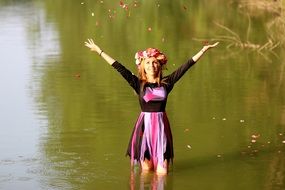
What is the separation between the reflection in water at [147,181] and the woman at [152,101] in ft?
0.58

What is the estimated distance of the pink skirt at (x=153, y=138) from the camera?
880cm

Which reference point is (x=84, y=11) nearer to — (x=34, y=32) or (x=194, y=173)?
(x=34, y=32)

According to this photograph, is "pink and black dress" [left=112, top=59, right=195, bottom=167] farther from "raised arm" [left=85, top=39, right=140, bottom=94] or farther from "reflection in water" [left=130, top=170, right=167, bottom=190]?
"reflection in water" [left=130, top=170, right=167, bottom=190]

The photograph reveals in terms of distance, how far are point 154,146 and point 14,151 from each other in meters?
2.45

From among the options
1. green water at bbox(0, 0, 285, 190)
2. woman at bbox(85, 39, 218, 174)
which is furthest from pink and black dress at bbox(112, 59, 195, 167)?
green water at bbox(0, 0, 285, 190)

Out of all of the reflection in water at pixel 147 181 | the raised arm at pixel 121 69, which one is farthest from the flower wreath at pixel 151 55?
the reflection in water at pixel 147 181

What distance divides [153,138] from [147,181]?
496mm

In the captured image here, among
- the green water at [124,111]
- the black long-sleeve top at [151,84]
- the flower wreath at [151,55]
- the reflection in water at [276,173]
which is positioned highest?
Result: the flower wreath at [151,55]

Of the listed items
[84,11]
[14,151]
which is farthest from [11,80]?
[84,11]

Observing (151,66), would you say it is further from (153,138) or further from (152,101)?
(153,138)

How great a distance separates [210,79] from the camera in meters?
17.1

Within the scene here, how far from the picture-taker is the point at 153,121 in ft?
28.9

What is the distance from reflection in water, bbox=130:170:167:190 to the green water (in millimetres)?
14

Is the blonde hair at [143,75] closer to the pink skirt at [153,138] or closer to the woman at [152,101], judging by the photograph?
the woman at [152,101]
